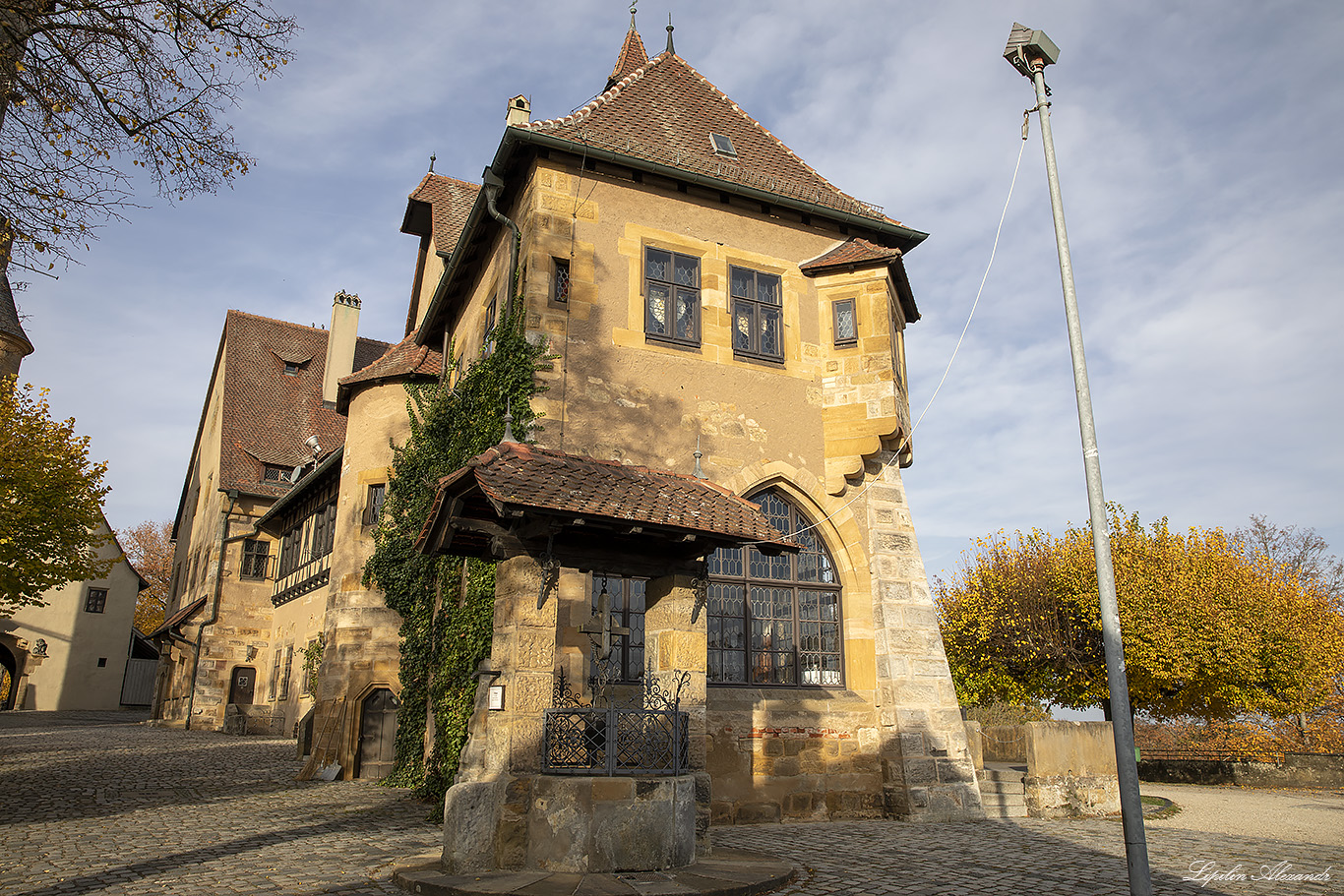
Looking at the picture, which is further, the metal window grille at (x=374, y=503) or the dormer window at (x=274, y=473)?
the dormer window at (x=274, y=473)

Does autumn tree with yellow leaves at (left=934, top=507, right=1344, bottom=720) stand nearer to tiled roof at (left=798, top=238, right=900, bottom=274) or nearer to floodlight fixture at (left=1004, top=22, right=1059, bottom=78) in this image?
tiled roof at (left=798, top=238, right=900, bottom=274)

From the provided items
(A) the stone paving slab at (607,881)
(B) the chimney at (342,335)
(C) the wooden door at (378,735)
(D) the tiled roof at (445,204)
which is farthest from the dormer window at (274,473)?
(A) the stone paving slab at (607,881)

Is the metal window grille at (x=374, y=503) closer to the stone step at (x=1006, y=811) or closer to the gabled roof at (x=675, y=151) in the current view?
the gabled roof at (x=675, y=151)

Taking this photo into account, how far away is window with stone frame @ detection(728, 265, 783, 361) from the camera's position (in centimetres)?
1286

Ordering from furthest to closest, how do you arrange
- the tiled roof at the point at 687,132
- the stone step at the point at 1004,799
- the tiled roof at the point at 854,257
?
1. the tiled roof at the point at 854,257
2. the tiled roof at the point at 687,132
3. the stone step at the point at 1004,799

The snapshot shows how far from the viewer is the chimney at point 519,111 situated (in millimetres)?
12884

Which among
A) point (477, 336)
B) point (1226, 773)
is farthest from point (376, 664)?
point (1226, 773)

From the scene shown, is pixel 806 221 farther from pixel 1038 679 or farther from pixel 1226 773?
pixel 1226 773

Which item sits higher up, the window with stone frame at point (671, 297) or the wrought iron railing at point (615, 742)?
the window with stone frame at point (671, 297)

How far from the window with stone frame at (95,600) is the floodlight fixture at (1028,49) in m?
40.1

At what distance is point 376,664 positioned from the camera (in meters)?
15.6

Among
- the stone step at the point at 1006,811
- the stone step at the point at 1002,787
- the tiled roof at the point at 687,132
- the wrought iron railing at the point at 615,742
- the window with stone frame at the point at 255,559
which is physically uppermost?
the tiled roof at the point at 687,132

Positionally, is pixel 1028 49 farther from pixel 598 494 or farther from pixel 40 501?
pixel 40 501

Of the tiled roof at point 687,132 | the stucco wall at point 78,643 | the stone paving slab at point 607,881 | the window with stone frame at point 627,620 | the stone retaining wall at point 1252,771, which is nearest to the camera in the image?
the stone paving slab at point 607,881
